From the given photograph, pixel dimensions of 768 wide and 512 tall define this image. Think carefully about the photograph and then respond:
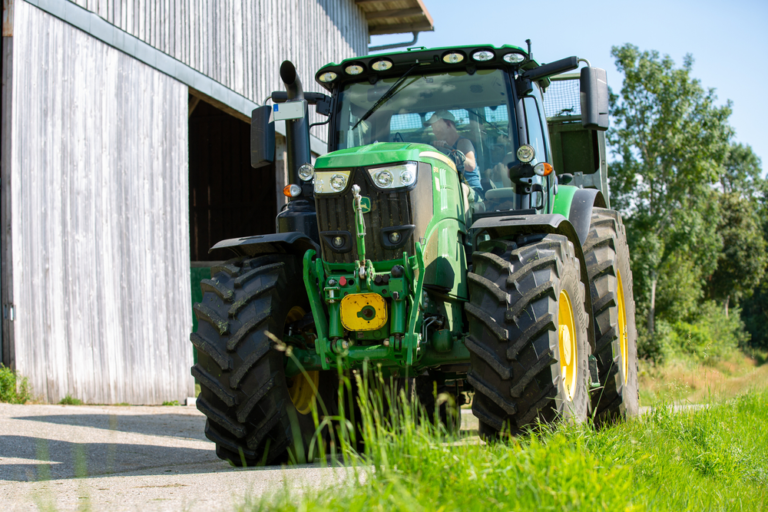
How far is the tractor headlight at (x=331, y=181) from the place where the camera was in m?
4.52

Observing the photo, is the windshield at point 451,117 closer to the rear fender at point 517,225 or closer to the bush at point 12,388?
the rear fender at point 517,225

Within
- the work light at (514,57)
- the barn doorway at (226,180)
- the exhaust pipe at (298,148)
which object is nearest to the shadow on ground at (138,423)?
the exhaust pipe at (298,148)

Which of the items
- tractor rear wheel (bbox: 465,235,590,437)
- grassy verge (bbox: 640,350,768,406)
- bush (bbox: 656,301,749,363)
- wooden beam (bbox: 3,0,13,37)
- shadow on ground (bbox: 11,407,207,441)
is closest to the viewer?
tractor rear wheel (bbox: 465,235,590,437)

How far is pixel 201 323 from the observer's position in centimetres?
464

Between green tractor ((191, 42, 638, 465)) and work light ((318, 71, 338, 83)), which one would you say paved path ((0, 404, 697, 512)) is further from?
work light ((318, 71, 338, 83))

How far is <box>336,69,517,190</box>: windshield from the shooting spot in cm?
533

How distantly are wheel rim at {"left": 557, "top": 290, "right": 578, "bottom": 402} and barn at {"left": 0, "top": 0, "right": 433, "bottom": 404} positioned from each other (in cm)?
434

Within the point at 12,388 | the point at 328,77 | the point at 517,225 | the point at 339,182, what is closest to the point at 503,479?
the point at 517,225

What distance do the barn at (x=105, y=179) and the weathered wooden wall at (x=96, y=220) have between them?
0.7 inches

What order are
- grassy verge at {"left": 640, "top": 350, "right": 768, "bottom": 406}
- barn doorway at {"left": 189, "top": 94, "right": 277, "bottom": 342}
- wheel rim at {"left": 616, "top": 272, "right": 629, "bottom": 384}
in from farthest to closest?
1. barn doorway at {"left": 189, "top": 94, "right": 277, "bottom": 342}
2. grassy verge at {"left": 640, "top": 350, "right": 768, "bottom": 406}
3. wheel rim at {"left": 616, "top": 272, "right": 629, "bottom": 384}

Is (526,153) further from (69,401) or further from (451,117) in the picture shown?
(69,401)

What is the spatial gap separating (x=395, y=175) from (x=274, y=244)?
3.17ft

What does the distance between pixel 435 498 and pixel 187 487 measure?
154 centimetres

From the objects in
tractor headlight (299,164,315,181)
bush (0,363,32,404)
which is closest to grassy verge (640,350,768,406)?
tractor headlight (299,164,315,181)
